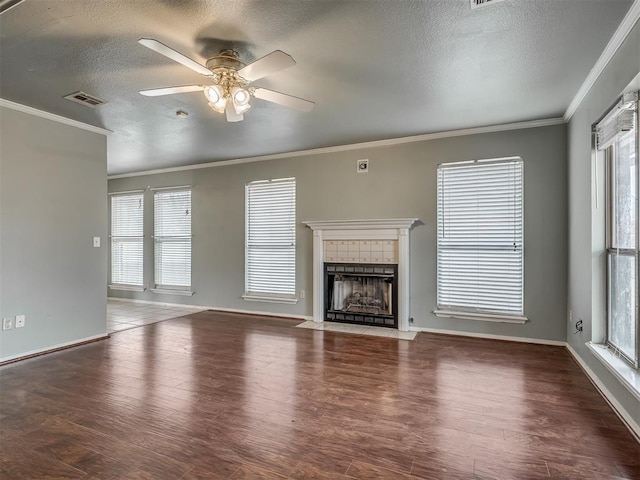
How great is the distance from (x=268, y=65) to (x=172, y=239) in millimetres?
5016

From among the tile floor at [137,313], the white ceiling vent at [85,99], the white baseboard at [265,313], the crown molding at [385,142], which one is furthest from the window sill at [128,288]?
the white ceiling vent at [85,99]

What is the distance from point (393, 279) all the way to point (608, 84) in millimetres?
2932

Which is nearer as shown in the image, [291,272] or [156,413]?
[156,413]

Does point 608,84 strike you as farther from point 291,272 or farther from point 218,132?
point 291,272

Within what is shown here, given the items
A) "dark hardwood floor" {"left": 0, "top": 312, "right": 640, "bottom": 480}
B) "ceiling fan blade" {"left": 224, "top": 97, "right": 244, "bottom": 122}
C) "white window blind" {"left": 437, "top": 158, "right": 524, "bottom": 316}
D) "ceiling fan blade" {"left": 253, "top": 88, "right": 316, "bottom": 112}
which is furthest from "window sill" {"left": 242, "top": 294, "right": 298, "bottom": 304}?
"ceiling fan blade" {"left": 253, "top": 88, "right": 316, "bottom": 112}

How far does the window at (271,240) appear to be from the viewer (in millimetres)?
5531

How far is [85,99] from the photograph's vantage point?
338 cm

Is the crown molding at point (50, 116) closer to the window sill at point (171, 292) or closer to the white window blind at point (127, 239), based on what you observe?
the white window blind at point (127, 239)

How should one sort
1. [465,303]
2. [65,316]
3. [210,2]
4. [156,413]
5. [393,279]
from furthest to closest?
[393,279] < [465,303] < [65,316] < [156,413] < [210,2]

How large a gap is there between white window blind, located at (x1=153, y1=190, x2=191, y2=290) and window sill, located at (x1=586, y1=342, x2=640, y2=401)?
5.76 m

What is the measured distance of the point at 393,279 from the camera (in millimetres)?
4730

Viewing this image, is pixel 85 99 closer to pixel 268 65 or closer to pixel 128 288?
pixel 268 65

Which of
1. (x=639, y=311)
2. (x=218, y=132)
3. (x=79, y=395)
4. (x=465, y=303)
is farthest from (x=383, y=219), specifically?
(x=79, y=395)

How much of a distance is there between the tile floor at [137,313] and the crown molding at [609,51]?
227 inches
